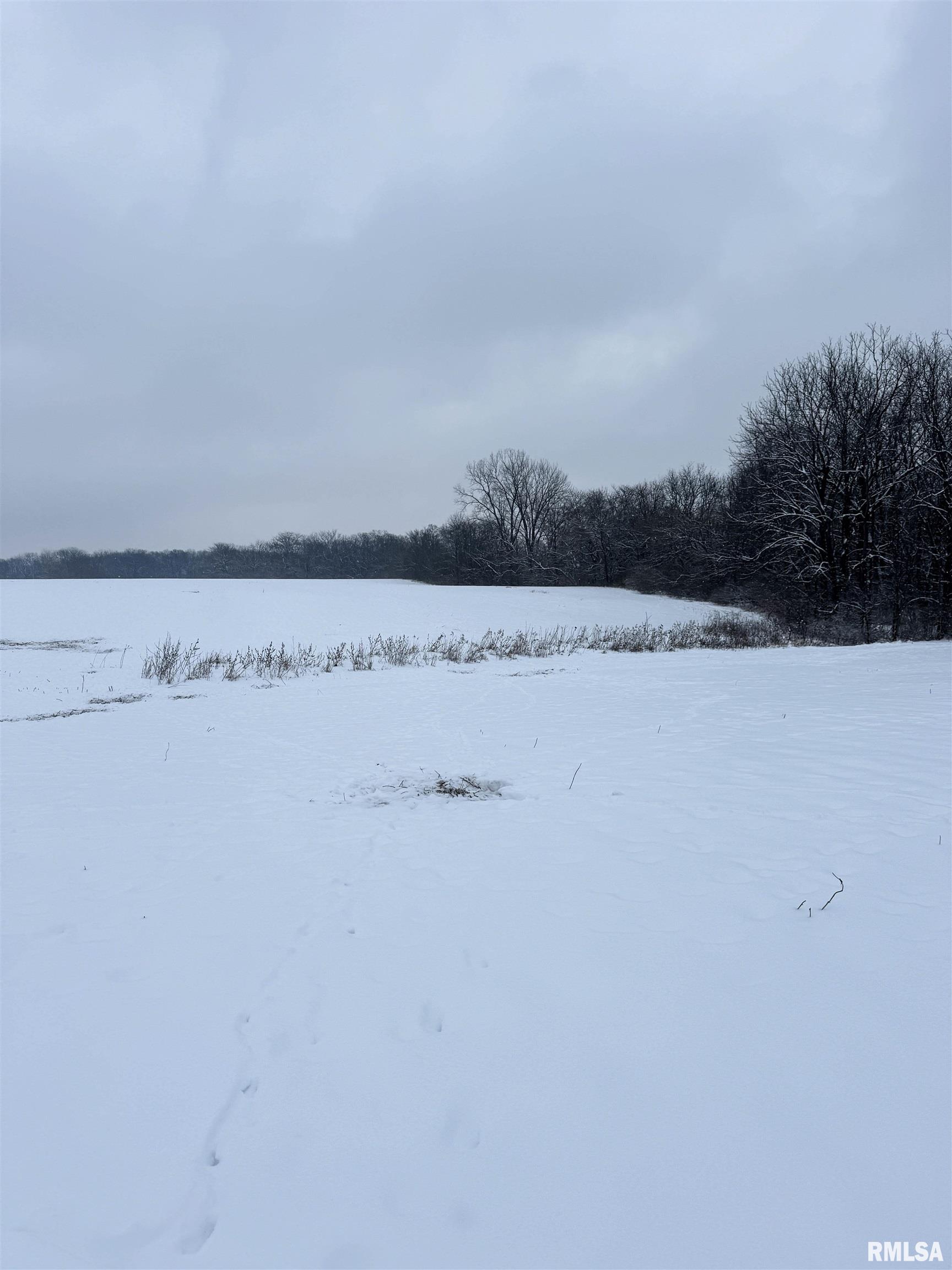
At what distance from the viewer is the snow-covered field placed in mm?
1847

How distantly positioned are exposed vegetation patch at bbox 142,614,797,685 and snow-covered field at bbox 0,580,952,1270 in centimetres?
767

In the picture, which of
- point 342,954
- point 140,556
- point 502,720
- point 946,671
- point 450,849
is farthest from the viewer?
point 140,556

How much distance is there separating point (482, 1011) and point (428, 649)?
15782mm

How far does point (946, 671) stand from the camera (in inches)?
485

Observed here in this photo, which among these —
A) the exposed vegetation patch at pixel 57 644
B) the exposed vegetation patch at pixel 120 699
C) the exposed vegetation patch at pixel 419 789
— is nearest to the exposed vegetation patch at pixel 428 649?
the exposed vegetation patch at pixel 120 699

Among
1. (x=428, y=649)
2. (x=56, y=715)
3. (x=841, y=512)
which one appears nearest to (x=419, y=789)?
(x=56, y=715)

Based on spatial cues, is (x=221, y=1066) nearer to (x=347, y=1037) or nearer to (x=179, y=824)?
(x=347, y=1037)

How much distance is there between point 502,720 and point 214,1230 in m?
7.41

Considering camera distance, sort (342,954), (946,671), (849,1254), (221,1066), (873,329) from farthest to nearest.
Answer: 1. (873,329)
2. (946,671)
3. (342,954)
4. (221,1066)
5. (849,1254)

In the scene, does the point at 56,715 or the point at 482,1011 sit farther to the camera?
the point at 56,715

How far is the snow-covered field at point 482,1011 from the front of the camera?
6.06 ft

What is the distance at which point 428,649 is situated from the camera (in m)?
18.4

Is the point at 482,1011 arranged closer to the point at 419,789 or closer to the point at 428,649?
the point at 419,789

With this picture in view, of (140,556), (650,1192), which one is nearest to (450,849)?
(650,1192)
